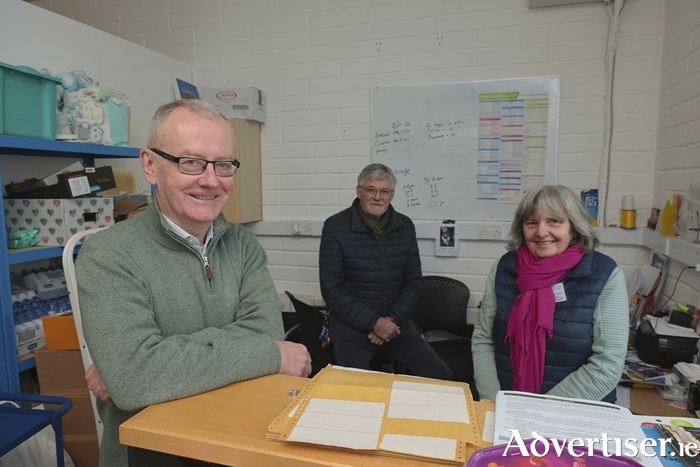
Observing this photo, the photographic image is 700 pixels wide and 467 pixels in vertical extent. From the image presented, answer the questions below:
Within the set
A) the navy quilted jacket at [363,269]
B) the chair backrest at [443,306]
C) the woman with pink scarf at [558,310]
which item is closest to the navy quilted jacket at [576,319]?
the woman with pink scarf at [558,310]

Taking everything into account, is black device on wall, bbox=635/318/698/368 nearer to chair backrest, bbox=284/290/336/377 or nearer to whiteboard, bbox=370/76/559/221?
whiteboard, bbox=370/76/559/221

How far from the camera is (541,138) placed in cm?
303

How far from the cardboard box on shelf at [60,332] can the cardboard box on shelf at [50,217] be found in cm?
35

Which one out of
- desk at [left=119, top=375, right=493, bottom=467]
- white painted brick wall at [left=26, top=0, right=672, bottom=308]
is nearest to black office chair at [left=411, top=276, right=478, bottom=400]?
white painted brick wall at [left=26, top=0, right=672, bottom=308]

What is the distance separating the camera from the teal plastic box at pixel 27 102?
6.09ft

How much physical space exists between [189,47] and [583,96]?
2.97m

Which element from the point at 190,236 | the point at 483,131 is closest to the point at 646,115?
the point at 483,131

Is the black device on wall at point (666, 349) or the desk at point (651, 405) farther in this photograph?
the black device on wall at point (666, 349)

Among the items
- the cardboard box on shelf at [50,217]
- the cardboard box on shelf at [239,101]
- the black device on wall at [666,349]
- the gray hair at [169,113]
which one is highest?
the cardboard box on shelf at [239,101]

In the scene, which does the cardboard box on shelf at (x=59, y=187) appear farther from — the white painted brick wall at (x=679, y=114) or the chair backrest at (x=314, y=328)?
the white painted brick wall at (x=679, y=114)

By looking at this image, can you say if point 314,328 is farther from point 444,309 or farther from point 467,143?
point 467,143

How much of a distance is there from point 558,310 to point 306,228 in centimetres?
219

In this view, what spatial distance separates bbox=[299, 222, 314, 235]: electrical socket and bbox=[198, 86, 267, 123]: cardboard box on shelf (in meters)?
0.86

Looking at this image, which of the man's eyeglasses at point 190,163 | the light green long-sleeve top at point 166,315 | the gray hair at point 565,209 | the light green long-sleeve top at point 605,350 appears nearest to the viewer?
the light green long-sleeve top at point 166,315
